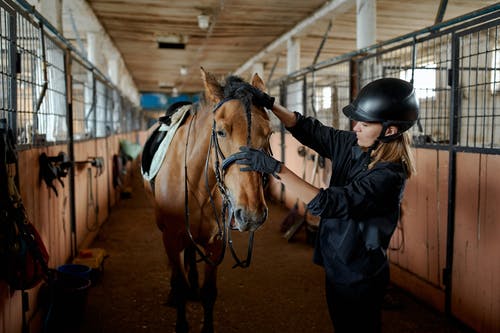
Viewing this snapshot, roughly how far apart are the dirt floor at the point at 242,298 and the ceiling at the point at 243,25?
13.1 ft

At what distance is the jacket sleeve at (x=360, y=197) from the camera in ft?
4.63

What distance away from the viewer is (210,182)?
2.22 meters

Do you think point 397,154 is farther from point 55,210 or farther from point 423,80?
point 423,80

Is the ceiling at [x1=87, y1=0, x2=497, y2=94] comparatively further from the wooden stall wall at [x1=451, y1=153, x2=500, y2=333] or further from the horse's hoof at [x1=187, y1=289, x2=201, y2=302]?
the horse's hoof at [x1=187, y1=289, x2=201, y2=302]

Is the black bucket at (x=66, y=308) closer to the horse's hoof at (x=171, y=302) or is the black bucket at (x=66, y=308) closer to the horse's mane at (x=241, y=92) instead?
the horse's hoof at (x=171, y=302)

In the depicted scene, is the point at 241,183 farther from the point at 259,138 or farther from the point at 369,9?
the point at 369,9

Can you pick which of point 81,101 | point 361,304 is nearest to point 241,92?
point 361,304

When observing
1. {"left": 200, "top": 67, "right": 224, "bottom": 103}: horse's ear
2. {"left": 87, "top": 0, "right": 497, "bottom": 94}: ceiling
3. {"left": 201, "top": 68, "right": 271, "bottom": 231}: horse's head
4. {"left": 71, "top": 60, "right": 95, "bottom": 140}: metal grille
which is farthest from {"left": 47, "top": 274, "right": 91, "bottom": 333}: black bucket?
{"left": 87, "top": 0, "right": 497, "bottom": 94}: ceiling

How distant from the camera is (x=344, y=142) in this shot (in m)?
1.80

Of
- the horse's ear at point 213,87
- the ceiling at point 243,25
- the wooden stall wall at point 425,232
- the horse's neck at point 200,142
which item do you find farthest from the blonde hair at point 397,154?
the ceiling at point 243,25

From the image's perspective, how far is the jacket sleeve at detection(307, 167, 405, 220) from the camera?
1412 millimetres

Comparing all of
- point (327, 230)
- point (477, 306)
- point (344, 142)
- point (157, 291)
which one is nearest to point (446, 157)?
point (477, 306)

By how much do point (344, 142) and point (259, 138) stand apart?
43 cm

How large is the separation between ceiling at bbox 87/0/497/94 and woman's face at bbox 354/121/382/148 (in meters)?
4.78
